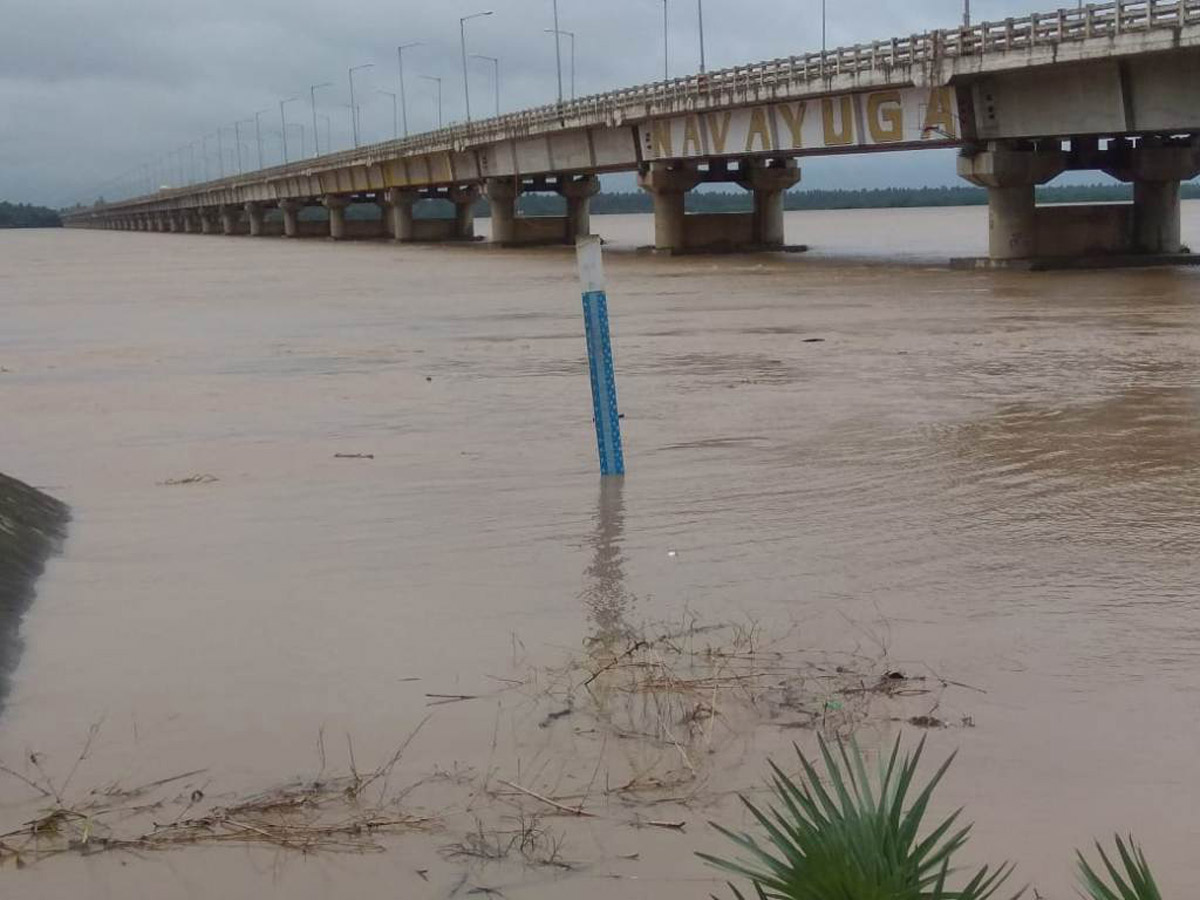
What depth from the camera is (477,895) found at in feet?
11.8

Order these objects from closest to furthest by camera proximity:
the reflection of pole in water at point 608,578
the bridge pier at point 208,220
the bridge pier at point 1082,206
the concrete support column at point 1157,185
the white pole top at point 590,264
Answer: the reflection of pole in water at point 608,578 < the white pole top at point 590,264 < the bridge pier at point 1082,206 < the concrete support column at point 1157,185 < the bridge pier at point 208,220

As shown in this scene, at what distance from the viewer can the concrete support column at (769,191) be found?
54.5 m

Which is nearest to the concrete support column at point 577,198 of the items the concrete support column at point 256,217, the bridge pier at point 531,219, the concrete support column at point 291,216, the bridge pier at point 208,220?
the bridge pier at point 531,219

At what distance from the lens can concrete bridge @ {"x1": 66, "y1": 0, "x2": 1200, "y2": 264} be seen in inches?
1224

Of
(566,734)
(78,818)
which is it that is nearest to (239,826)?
(78,818)

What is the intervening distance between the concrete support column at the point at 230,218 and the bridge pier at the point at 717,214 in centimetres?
9597

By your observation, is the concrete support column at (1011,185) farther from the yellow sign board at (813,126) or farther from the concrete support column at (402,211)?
the concrete support column at (402,211)

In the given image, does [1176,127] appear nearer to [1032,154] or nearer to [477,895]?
[1032,154]

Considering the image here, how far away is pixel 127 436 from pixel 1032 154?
95.2 ft

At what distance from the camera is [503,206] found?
70.9 metres

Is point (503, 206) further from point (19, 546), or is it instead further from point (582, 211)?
point (19, 546)

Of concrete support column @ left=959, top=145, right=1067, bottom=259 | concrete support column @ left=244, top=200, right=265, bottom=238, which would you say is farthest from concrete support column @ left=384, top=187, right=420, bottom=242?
concrete support column @ left=959, top=145, right=1067, bottom=259

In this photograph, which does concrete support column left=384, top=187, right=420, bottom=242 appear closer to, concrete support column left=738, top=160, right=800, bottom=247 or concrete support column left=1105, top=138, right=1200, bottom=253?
concrete support column left=738, top=160, right=800, bottom=247

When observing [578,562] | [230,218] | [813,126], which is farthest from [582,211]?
[230,218]
